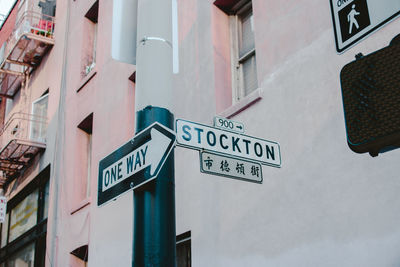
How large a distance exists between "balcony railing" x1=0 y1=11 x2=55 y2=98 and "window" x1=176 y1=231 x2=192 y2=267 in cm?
1088

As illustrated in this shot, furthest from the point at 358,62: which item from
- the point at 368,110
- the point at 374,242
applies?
the point at 374,242

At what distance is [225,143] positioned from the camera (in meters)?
4.97

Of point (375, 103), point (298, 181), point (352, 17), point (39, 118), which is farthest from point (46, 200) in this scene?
point (375, 103)

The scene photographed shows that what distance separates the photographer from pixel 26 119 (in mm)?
17938

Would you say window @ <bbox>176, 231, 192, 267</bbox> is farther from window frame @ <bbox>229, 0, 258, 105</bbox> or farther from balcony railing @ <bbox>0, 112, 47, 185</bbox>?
balcony railing @ <bbox>0, 112, 47, 185</bbox>

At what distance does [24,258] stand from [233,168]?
14305mm

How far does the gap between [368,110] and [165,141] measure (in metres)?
2.04

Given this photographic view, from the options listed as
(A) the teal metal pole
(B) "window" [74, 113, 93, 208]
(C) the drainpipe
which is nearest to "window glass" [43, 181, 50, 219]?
(C) the drainpipe

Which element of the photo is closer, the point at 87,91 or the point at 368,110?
the point at 368,110

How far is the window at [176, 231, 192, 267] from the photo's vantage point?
9617 mm

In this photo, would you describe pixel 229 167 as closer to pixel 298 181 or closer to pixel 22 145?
pixel 298 181

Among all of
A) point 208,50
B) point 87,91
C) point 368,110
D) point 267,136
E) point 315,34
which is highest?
point 87,91

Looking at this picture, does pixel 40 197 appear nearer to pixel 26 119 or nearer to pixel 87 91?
pixel 26 119

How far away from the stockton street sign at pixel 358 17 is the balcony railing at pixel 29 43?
1621 centimetres
